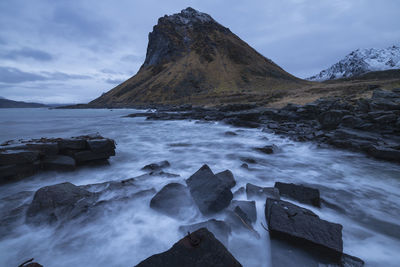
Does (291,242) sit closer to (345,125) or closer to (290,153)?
(290,153)

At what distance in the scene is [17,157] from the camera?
3832 millimetres

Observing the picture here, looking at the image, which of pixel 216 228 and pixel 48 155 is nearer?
pixel 216 228

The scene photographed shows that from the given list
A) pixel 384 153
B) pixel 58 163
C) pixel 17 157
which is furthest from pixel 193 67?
pixel 17 157

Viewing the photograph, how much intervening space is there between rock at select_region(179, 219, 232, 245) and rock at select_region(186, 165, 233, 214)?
35cm

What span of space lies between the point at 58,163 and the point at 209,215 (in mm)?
4017

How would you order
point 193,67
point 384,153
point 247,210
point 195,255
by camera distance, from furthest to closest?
point 193,67
point 384,153
point 247,210
point 195,255

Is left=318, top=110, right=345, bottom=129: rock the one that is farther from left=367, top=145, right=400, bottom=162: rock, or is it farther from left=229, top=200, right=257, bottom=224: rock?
left=229, top=200, right=257, bottom=224: rock

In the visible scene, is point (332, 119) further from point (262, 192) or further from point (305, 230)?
point (305, 230)

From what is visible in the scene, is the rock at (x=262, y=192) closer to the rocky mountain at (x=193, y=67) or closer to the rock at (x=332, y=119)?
the rock at (x=332, y=119)

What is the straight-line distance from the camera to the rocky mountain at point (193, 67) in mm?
57312

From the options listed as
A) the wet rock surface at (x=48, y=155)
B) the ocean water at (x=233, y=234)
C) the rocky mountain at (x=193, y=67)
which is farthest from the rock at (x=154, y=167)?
the rocky mountain at (x=193, y=67)

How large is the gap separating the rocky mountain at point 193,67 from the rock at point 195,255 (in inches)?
1888

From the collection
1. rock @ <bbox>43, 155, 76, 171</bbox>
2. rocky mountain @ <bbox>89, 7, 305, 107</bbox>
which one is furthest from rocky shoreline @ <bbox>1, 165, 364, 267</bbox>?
rocky mountain @ <bbox>89, 7, 305, 107</bbox>

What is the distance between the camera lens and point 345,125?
7637 millimetres
